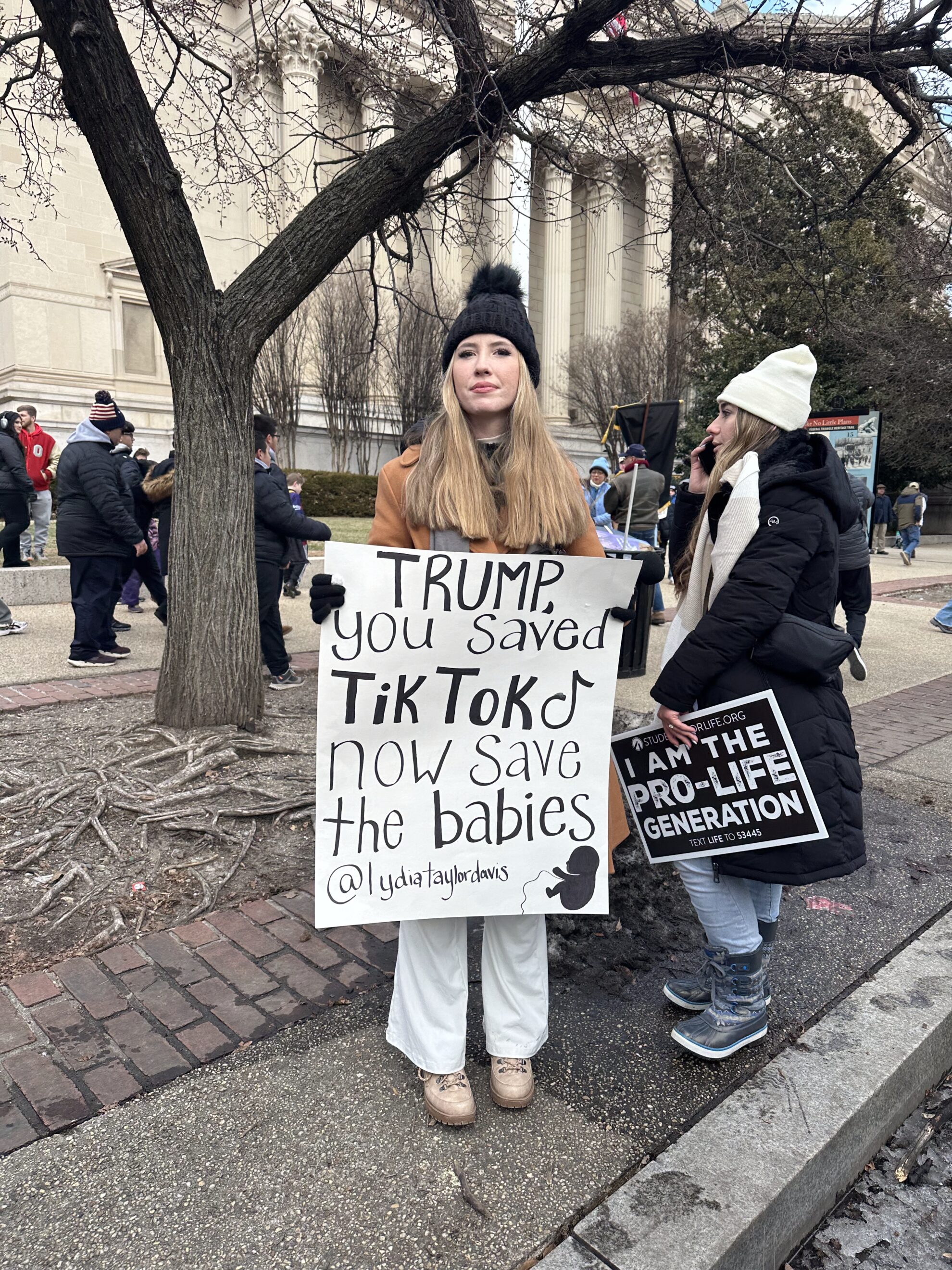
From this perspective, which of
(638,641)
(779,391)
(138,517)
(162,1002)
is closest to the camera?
(779,391)

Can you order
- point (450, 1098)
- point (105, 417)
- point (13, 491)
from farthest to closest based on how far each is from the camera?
point (13, 491)
point (105, 417)
point (450, 1098)

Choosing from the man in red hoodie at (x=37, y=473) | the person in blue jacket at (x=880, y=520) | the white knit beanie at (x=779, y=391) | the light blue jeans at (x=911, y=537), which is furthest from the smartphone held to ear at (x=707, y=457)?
the light blue jeans at (x=911, y=537)

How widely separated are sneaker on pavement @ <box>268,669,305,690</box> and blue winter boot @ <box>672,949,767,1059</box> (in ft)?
15.6

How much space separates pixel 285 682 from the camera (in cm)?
692

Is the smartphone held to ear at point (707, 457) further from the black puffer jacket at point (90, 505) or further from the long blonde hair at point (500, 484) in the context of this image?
the black puffer jacket at point (90, 505)

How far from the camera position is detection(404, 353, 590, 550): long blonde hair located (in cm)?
227

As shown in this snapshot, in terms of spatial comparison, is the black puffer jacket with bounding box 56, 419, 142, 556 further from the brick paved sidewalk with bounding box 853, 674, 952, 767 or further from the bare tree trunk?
the brick paved sidewalk with bounding box 853, 674, 952, 767

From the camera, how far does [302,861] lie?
3.87 metres

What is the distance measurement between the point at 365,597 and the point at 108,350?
2804 centimetres

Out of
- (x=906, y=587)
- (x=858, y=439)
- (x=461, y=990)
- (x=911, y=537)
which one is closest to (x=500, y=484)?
(x=461, y=990)

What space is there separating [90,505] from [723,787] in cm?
608

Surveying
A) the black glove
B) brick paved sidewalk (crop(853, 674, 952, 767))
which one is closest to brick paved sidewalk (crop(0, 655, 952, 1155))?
the black glove

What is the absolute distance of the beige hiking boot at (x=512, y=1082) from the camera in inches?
90.9

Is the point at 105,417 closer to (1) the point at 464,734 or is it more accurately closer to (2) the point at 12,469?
(2) the point at 12,469
